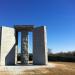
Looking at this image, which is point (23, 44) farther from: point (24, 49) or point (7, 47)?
point (7, 47)

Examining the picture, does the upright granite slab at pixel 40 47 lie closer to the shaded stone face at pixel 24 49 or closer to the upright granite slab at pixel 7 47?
the shaded stone face at pixel 24 49

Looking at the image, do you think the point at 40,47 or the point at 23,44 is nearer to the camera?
the point at 40,47

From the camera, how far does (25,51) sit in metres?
26.5

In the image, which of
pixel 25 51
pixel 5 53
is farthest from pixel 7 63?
pixel 25 51

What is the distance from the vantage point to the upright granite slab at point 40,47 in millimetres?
25078

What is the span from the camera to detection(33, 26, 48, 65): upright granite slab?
25.1 m

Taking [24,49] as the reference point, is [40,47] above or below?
above

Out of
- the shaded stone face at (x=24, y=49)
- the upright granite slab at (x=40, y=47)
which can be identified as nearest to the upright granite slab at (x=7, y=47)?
the shaded stone face at (x=24, y=49)

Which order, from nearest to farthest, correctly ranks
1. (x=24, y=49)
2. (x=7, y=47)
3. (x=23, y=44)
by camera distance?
(x=7, y=47), (x=24, y=49), (x=23, y=44)

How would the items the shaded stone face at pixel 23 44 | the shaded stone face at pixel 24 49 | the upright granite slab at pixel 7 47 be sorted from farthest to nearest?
the shaded stone face at pixel 24 49 < the shaded stone face at pixel 23 44 < the upright granite slab at pixel 7 47

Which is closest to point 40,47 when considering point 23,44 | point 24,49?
point 24,49

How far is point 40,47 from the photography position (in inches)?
1000

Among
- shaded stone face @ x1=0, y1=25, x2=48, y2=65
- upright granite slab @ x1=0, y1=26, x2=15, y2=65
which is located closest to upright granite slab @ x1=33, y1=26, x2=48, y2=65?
shaded stone face @ x1=0, y1=25, x2=48, y2=65

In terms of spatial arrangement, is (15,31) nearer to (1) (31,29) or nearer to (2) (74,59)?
(1) (31,29)
